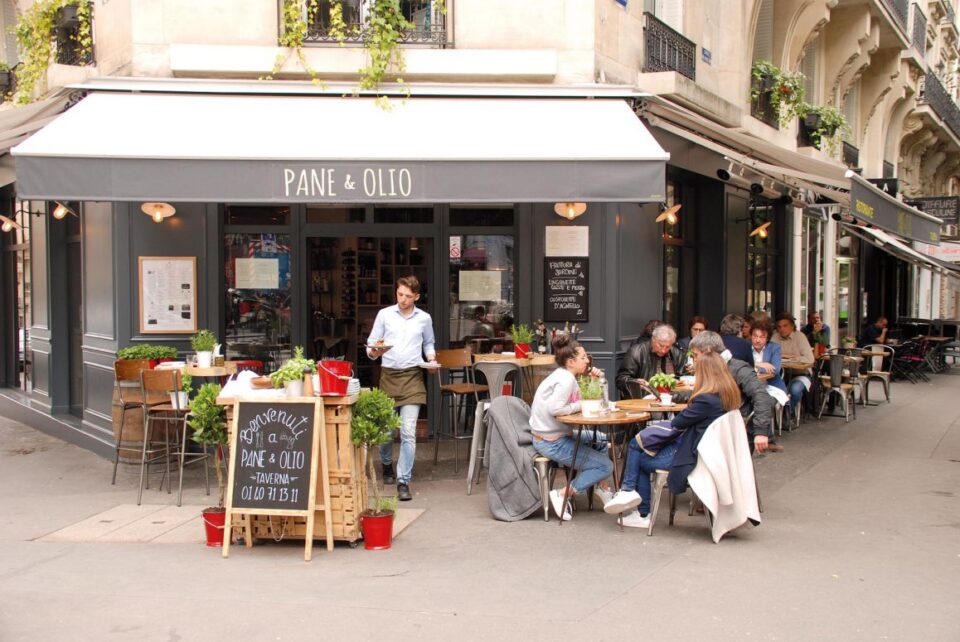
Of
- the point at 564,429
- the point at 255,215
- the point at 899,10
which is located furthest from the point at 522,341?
the point at 899,10

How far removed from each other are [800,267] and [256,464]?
13.4 m

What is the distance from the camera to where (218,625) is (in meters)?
4.89

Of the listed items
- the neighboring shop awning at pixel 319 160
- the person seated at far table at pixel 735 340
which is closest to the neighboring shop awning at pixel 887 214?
the person seated at far table at pixel 735 340

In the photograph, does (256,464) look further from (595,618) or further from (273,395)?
(595,618)

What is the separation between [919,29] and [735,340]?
62.2ft

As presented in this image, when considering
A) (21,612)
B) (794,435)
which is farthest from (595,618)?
(794,435)

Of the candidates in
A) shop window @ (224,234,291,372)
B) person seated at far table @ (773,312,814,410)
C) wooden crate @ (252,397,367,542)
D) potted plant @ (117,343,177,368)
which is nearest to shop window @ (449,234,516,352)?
shop window @ (224,234,291,372)

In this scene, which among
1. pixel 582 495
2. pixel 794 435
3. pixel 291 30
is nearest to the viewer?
pixel 582 495

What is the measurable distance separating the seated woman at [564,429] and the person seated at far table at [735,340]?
125 inches

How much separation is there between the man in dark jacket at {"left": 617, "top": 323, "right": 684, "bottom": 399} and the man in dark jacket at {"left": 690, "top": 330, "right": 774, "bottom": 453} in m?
0.86

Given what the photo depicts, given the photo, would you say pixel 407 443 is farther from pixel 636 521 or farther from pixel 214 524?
pixel 636 521

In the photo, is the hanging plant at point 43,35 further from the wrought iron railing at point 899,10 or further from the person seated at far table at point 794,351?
the wrought iron railing at point 899,10

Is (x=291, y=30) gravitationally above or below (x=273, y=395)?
above

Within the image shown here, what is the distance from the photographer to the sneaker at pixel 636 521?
6914 mm
